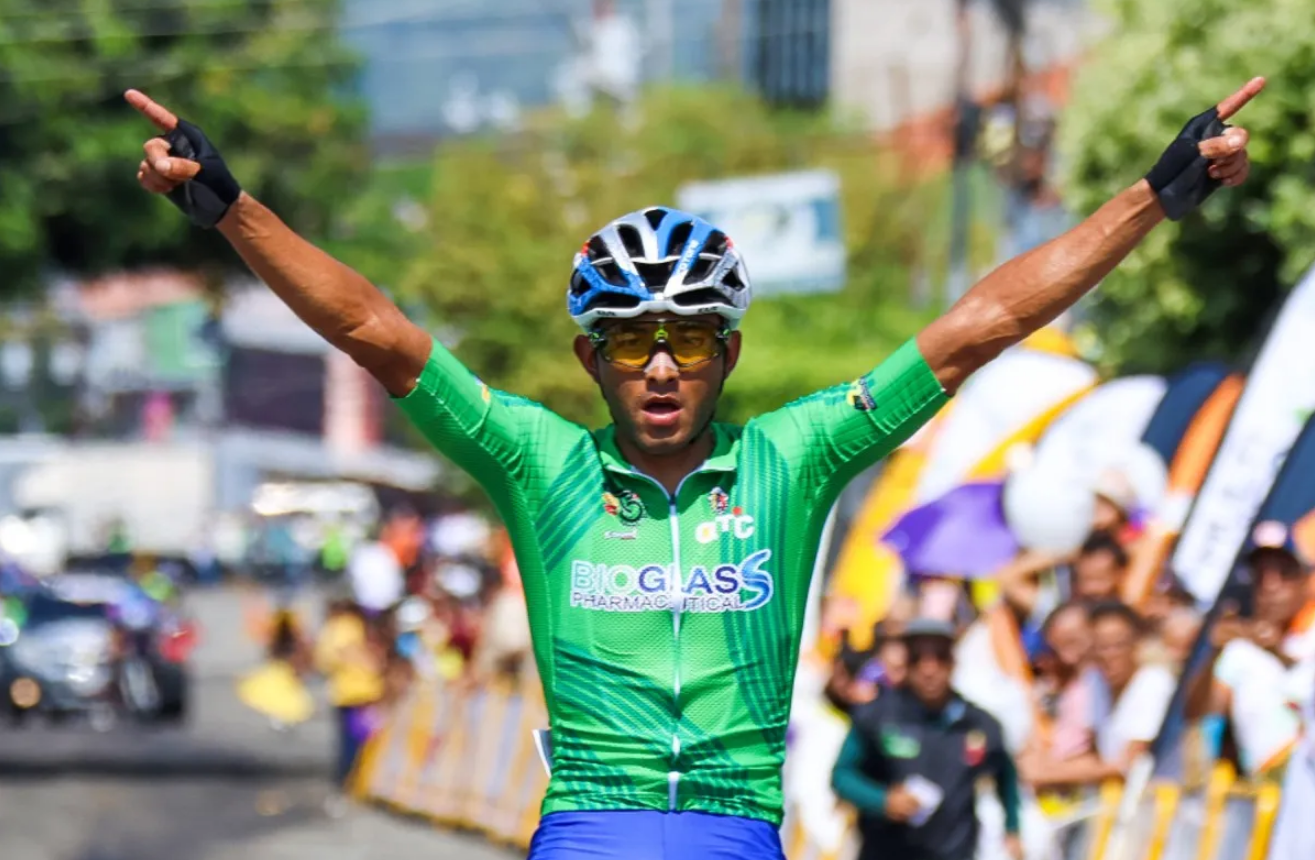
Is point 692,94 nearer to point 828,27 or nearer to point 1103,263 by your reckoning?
point 828,27

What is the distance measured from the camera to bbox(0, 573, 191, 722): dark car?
23.6 meters

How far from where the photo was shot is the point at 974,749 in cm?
840

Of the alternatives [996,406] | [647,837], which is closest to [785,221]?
[996,406]

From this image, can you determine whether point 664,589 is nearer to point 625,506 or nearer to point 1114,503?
point 625,506

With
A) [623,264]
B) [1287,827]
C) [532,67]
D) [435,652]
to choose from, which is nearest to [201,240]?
[435,652]

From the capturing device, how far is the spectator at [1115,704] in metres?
9.47

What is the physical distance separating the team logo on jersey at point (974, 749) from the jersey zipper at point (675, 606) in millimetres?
3999

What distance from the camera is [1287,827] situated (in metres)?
7.71

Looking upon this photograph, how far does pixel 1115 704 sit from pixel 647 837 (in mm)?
5543

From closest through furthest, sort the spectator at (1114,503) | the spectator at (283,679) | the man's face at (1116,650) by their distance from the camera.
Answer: the man's face at (1116,650), the spectator at (1114,503), the spectator at (283,679)

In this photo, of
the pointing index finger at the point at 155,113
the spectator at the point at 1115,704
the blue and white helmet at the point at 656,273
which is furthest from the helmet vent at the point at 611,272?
the spectator at the point at 1115,704

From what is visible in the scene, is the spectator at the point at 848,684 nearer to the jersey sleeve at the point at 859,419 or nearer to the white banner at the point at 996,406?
the white banner at the point at 996,406

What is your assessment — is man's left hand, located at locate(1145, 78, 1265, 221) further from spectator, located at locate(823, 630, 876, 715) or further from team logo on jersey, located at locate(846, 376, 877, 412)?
spectator, located at locate(823, 630, 876, 715)

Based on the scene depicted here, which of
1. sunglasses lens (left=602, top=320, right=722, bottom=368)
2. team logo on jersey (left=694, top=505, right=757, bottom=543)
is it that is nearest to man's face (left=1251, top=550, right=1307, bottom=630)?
team logo on jersey (left=694, top=505, right=757, bottom=543)
